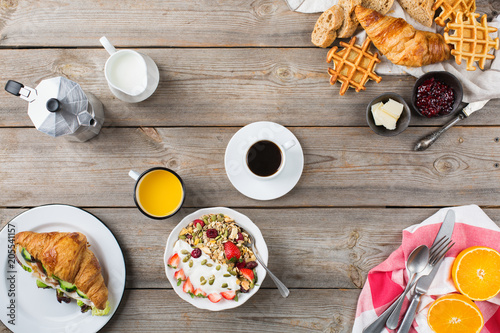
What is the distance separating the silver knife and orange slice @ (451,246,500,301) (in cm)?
8

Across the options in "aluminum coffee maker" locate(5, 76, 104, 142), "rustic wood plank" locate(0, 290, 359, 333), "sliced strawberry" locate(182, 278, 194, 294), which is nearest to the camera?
"aluminum coffee maker" locate(5, 76, 104, 142)

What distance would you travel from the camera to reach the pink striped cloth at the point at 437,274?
52.9 inches

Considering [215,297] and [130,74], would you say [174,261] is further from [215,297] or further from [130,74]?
[130,74]

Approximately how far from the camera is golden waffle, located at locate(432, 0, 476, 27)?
130cm

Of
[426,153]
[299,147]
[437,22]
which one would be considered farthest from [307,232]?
[437,22]

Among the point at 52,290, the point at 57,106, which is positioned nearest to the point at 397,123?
the point at 57,106

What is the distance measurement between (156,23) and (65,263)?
0.92m

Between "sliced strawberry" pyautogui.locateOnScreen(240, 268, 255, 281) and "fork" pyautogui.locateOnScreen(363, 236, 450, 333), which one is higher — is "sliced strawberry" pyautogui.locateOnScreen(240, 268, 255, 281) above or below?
above

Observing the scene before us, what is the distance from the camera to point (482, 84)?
4.46 ft

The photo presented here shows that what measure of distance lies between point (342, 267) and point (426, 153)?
54 centimetres

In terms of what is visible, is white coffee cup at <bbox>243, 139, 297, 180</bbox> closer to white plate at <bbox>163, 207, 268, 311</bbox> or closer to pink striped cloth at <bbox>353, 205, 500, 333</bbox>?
white plate at <bbox>163, 207, 268, 311</bbox>

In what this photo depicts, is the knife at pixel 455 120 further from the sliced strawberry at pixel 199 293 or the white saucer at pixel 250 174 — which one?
the sliced strawberry at pixel 199 293

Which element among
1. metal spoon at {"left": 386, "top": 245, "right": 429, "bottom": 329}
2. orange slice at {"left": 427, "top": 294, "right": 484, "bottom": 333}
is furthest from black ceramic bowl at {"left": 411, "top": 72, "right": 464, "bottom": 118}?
orange slice at {"left": 427, "top": 294, "right": 484, "bottom": 333}

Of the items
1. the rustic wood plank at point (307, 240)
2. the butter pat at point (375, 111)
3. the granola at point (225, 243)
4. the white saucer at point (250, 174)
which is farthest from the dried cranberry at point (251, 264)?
the butter pat at point (375, 111)
